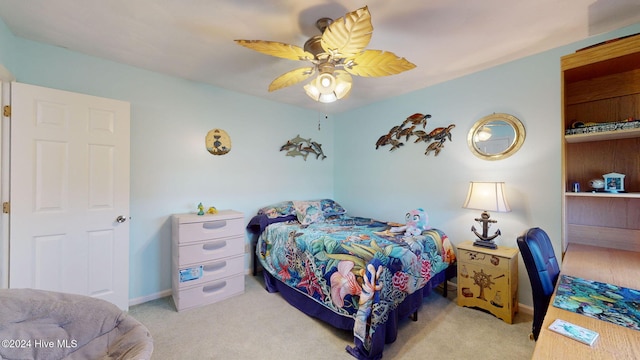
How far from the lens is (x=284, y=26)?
1783 mm

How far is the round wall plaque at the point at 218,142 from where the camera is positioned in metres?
2.97

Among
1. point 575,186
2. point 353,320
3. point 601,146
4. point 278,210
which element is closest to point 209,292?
point 278,210

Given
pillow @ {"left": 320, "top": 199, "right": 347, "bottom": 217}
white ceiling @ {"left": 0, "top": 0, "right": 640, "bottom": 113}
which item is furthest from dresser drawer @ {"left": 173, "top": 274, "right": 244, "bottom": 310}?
white ceiling @ {"left": 0, "top": 0, "right": 640, "bottom": 113}

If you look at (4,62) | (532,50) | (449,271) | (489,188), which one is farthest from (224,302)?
(532,50)

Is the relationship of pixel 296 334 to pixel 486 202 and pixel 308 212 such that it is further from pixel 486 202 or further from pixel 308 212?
pixel 486 202

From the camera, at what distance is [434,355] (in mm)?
1776

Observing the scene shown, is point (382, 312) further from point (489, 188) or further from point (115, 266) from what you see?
point (115, 266)

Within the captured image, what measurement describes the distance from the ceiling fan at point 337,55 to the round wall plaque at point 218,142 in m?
1.36

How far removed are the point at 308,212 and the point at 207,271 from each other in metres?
1.30

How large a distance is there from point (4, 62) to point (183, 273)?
2.12 metres

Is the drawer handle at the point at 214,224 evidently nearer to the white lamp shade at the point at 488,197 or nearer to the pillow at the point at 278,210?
the pillow at the point at 278,210

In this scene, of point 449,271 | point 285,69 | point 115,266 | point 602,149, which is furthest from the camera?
point 449,271

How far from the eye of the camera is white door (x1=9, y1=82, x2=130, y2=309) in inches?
73.8

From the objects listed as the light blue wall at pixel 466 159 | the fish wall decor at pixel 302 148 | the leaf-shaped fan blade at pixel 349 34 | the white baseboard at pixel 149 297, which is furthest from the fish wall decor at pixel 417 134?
the white baseboard at pixel 149 297
